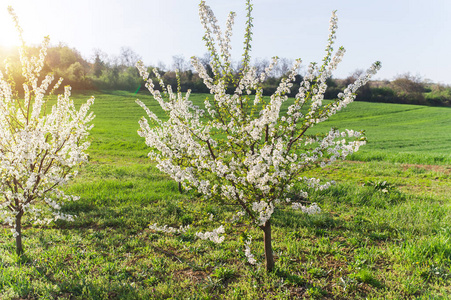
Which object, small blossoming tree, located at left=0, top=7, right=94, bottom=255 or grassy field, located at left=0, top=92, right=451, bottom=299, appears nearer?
grassy field, located at left=0, top=92, right=451, bottom=299

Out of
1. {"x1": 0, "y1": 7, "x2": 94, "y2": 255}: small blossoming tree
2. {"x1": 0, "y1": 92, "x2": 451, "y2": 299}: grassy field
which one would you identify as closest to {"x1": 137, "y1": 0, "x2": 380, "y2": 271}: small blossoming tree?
{"x1": 0, "y1": 92, "x2": 451, "y2": 299}: grassy field

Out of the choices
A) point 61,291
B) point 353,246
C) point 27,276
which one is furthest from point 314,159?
point 27,276

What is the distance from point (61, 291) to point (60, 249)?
1.37 m

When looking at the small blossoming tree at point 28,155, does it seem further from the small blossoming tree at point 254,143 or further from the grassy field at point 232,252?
the small blossoming tree at point 254,143

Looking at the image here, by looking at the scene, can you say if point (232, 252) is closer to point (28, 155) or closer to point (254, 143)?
point (254, 143)

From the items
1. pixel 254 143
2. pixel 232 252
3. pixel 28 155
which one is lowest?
pixel 232 252

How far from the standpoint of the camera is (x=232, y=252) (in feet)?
17.2

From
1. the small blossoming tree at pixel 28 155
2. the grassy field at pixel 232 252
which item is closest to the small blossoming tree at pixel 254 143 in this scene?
the grassy field at pixel 232 252

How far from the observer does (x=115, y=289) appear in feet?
13.8

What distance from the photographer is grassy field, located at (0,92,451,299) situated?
414 centimetres

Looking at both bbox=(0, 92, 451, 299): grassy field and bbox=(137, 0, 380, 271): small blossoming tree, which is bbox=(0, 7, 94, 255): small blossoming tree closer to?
bbox=(0, 92, 451, 299): grassy field

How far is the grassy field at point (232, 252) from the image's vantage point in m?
4.14

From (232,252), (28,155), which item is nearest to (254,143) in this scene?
(232,252)

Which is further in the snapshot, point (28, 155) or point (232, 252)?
point (232, 252)
